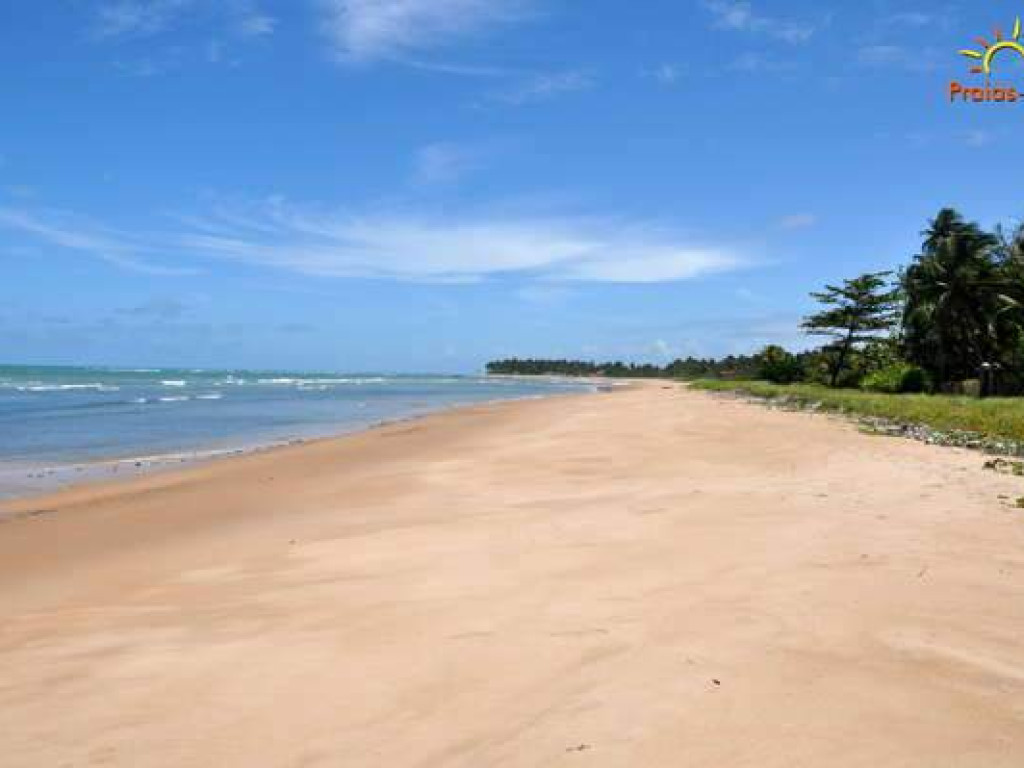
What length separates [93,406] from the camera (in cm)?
3428

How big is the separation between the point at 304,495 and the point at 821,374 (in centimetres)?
4085

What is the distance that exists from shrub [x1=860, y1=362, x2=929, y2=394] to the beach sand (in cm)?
2622

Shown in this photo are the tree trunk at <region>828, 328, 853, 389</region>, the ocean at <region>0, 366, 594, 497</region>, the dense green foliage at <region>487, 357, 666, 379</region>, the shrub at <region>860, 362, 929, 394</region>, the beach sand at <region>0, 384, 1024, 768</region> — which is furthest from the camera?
the dense green foliage at <region>487, 357, 666, 379</region>

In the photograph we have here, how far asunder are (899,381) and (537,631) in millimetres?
33980

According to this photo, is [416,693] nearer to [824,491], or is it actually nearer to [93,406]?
[824,491]

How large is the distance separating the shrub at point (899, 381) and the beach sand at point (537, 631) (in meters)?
26.2

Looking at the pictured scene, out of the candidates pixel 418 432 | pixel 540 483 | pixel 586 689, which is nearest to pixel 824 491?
pixel 540 483

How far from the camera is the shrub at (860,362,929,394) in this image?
32.8m

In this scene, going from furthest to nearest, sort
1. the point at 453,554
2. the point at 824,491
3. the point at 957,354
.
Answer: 1. the point at 957,354
2. the point at 824,491
3. the point at 453,554

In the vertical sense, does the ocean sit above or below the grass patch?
below

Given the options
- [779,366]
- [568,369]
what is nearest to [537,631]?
[779,366]

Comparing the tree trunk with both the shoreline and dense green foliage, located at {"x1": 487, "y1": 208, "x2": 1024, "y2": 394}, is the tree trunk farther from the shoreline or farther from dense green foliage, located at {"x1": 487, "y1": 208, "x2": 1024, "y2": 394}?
the shoreline

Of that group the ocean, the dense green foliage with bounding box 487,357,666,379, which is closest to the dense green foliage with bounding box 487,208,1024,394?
the ocean

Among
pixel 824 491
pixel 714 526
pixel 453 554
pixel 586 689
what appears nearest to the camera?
→ pixel 586 689
